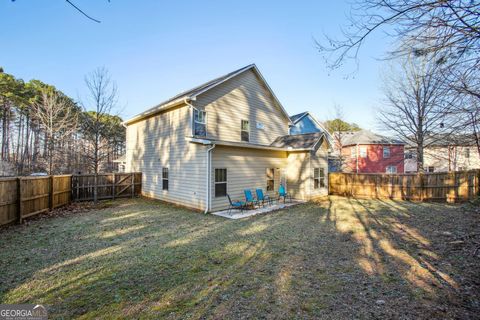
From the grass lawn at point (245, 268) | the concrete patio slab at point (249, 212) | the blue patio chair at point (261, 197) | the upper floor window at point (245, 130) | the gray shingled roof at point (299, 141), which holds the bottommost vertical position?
the concrete patio slab at point (249, 212)

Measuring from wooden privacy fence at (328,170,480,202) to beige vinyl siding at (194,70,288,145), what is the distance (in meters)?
5.94

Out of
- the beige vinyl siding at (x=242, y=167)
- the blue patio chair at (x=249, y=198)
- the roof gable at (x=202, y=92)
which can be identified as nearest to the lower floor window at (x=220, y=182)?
the beige vinyl siding at (x=242, y=167)

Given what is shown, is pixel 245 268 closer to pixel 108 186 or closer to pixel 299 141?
pixel 299 141

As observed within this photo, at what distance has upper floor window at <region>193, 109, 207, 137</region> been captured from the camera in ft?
37.8

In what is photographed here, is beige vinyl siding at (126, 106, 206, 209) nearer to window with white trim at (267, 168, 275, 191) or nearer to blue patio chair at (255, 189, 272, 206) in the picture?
blue patio chair at (255, 189, 272, 206)

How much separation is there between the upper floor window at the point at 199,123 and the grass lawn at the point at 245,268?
4975 mm

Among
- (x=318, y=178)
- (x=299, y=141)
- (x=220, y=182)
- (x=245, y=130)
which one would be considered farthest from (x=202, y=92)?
(x=318, y=178)

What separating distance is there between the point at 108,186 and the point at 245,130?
9.51 meters

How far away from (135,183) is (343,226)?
13.1m

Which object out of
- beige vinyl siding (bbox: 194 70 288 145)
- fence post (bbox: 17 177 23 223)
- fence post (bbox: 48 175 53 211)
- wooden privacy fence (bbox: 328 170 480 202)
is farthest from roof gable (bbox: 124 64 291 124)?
fence post (bbox: 17 177 23 223)

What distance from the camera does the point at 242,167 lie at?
11711 mm

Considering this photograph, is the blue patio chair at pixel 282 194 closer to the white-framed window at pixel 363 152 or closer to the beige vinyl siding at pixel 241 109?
the beige vinyl siding at pixel 241 109

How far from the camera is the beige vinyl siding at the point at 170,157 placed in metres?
10.9

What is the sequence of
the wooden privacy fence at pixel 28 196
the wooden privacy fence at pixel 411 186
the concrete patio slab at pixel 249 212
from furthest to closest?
the wooden privacy fence at pixel 411 186
the concrete patio slab at pixel 249 212
the wooden privacy fence at pixel 28 196
